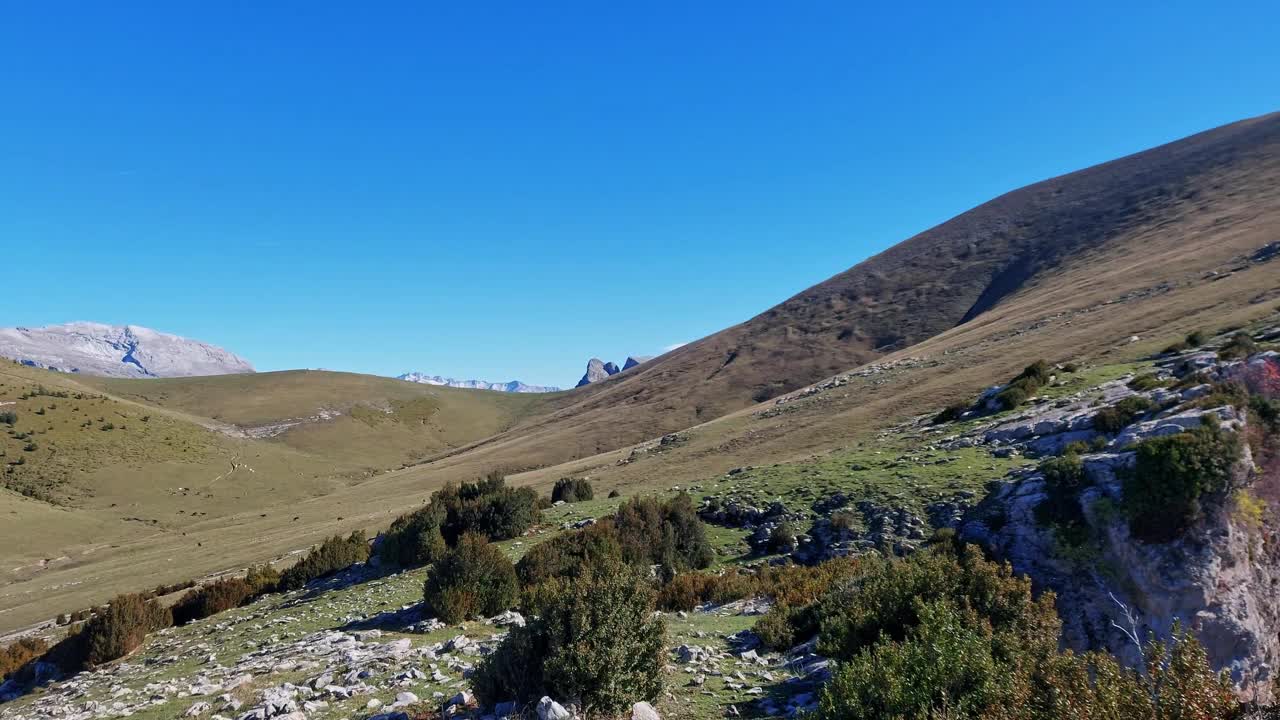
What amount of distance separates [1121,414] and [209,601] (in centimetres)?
2848

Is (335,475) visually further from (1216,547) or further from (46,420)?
(1216,547)

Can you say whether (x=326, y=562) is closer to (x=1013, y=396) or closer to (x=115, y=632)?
(x=115, y=632)

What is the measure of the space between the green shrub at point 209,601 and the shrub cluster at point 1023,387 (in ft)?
98.9

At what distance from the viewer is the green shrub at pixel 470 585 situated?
524 inches

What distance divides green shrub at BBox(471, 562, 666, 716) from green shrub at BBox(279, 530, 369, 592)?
55.8 ft

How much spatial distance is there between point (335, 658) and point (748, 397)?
8058cm

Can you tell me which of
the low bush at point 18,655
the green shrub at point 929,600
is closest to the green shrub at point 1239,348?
the green shrub at point 929,600

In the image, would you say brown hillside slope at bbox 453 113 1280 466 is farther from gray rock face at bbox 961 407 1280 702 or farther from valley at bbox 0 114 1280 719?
gray rock face at bbox 961 407 1280 702

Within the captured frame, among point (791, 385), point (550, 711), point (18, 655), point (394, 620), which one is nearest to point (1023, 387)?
point (394, 620)

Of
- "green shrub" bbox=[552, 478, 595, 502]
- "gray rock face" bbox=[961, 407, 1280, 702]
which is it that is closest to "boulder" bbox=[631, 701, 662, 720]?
"gray rock face" bbox=[961, 407, 1280, 702]

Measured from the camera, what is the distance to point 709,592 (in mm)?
15625

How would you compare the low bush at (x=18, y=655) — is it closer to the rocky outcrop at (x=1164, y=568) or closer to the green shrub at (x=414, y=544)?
the green shrub at (x=414, y=544)

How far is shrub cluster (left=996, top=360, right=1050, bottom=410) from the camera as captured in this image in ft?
84.9

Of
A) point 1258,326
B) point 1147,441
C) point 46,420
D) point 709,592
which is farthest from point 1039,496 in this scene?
point 46,420
